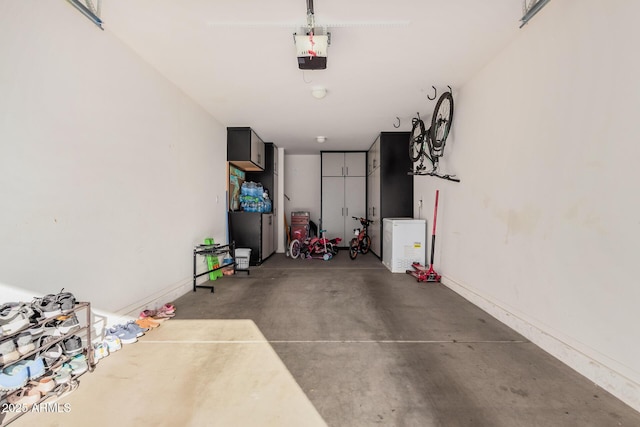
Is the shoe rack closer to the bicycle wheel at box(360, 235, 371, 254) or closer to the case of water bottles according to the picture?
the case of water bottles

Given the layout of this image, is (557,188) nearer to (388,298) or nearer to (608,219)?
(608,219)

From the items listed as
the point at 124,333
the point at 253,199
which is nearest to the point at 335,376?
the point at 124,333

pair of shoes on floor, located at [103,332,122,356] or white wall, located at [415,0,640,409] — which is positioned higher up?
white wall, located at [415,0,640,409]

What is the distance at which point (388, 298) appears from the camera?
300 centimetres

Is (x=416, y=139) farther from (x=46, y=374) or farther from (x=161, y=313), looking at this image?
(x=46, y=374)

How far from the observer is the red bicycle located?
548 centimetres

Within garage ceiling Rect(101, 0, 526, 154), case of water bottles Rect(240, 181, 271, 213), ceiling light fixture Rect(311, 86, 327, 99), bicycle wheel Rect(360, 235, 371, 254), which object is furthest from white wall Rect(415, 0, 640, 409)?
case of water bottles Rect(240, 181, 271, 213)

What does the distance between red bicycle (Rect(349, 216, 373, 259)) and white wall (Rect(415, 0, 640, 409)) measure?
115 inches

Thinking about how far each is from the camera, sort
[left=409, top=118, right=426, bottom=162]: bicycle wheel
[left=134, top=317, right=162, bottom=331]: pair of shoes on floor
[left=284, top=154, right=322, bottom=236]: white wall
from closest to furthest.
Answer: [left=134, top=317, right=162, bottom=331]: pair of shoes on floor, [left=409, top=118, right=426, bottom=162]: bicycle wheel, [left=284, top=154, right=322, bottom=236]: white wall

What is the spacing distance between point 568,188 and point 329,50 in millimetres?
2176

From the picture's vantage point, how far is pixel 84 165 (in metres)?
1.86

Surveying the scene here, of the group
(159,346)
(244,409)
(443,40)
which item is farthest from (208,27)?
(244,409)

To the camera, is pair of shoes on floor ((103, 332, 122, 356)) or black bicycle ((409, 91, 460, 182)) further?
black bicycle ((409, 91, 460, 182))

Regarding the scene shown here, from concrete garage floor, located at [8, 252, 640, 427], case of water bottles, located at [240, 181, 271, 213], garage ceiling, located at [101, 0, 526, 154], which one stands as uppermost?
garage ceiling, located at [101, 0, 526, 154]
